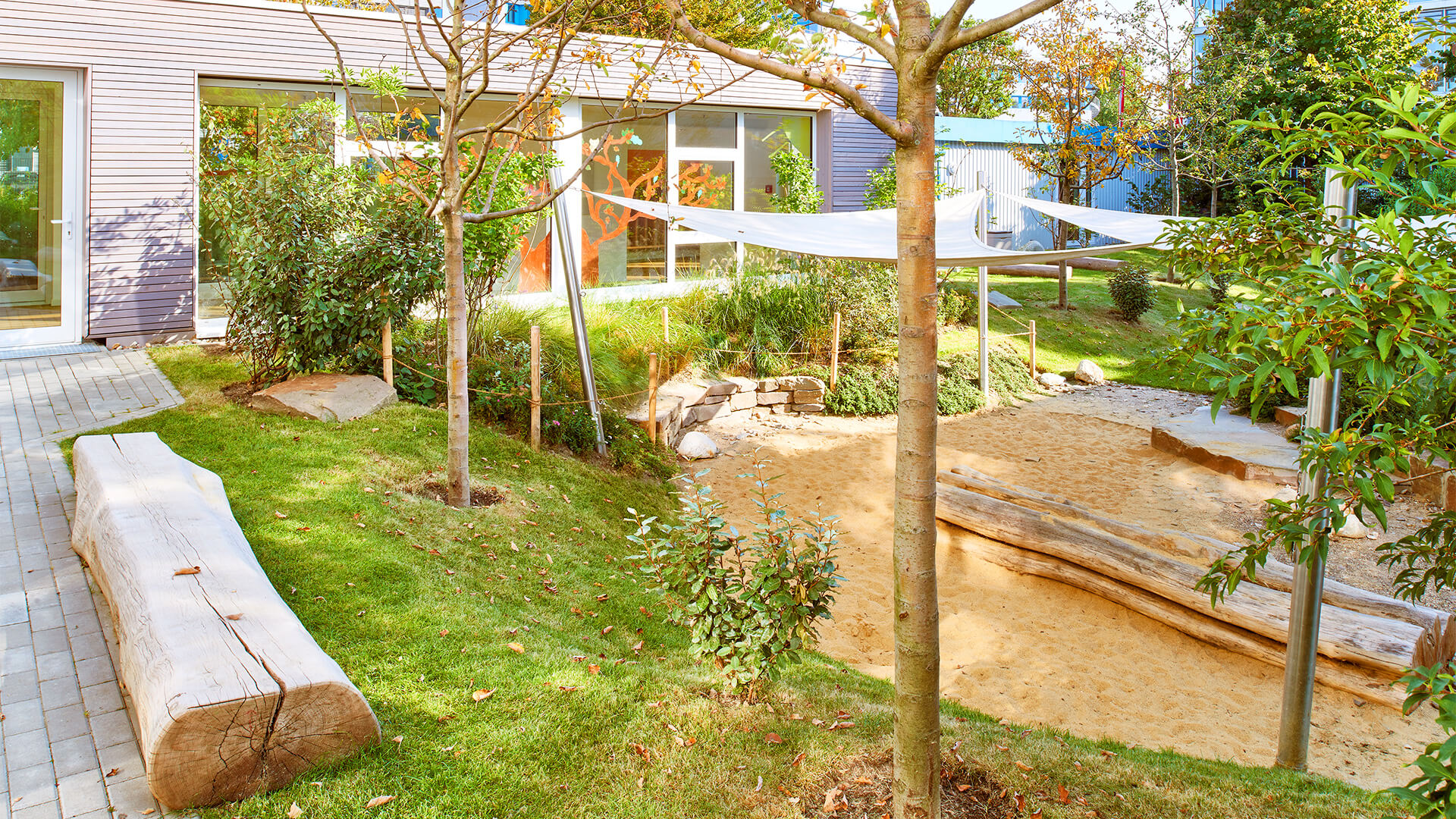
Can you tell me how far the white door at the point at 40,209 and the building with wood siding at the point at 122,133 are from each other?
0.01 meters

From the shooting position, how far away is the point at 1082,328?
12.9 metres

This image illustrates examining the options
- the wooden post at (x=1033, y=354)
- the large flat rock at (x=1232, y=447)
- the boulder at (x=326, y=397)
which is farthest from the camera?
the wooden post at (x=1033, y=354)

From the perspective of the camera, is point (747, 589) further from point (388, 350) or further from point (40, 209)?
point (40, 209)

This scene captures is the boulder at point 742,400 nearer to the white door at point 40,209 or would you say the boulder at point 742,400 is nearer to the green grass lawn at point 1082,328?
the green grass lawn at point 1082,328

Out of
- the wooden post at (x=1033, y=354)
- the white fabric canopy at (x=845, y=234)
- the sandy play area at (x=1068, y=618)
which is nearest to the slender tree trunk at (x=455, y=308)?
the sandy play area at (x=1068, y=618)

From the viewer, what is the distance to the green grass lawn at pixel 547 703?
8.79 feet

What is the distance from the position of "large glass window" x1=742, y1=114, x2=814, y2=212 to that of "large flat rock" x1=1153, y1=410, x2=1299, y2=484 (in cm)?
Result: 556

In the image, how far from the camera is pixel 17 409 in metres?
6.08

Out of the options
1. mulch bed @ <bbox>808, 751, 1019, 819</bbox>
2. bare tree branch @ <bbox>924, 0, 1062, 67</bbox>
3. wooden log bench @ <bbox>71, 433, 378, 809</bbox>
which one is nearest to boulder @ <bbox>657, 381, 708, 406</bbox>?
wooden log bench @ <bbox>71, 433, 378, 809</bbox>

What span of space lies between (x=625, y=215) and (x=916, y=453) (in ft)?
30.3

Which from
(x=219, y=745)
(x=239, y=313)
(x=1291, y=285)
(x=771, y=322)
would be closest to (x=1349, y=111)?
(x=1291, y=285)

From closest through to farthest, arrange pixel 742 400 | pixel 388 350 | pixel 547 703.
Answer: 1. pixel 547 703
2. pixel 388 350
3. pixel 742 400

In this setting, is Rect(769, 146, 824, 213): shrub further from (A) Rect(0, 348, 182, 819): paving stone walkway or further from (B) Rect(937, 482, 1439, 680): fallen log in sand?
(A) Rect(0, 348, 182, 819): paving stone walkway

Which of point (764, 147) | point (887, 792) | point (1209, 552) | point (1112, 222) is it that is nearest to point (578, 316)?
point (1209, 552)
